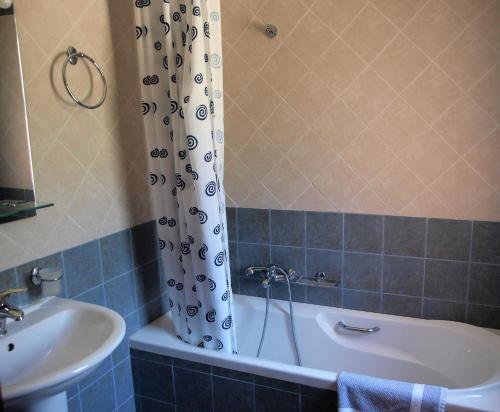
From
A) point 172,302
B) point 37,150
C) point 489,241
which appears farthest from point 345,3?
point 172,302

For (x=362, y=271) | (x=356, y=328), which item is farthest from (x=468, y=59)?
(x=356, y=328)

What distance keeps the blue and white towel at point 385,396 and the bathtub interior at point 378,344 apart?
0.42m

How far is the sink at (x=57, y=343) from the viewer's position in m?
1.28

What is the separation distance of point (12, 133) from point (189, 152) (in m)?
0.67

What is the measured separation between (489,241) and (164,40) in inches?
69.4

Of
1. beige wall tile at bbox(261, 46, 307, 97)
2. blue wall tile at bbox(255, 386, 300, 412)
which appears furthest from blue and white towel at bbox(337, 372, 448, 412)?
beige wall tile at bbox(261, 46, 307, 97)

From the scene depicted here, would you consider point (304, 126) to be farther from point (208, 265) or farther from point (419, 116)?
point (208, 265)

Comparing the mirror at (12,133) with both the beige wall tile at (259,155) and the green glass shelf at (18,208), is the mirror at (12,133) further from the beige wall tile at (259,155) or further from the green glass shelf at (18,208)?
the beige wall tile at (259,155)

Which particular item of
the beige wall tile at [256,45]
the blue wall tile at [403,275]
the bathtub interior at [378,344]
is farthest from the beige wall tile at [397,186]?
the beige wall tile at [256,45]

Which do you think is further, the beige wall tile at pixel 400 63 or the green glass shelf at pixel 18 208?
the beige wall tile at pixel 400 63

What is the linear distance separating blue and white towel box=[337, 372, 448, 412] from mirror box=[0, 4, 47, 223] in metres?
1.37

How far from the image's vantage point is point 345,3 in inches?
81.0

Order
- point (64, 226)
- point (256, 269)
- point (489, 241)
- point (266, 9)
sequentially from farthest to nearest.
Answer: point (256, 269), point (266, 9), point (489, 241), point (64, 226)

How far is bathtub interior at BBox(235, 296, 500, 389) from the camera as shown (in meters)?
1.99
